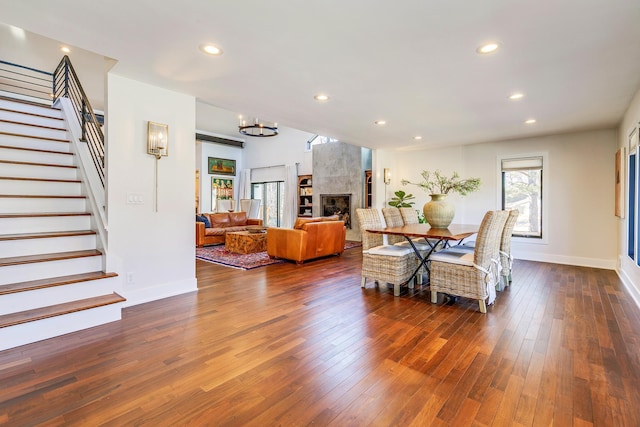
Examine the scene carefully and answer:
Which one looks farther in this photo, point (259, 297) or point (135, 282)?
point (259, 297)

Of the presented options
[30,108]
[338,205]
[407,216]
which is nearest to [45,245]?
[30,108]

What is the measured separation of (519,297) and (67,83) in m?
7.06

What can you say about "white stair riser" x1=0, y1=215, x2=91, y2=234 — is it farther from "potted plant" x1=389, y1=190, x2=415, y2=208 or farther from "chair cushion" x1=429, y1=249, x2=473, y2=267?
"potted plant" x1=389, y1=190, x2=415, y2=208

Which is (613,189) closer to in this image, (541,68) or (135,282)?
(541,68)

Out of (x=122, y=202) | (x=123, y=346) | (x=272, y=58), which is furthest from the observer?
(x=122, y=202)

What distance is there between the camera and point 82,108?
13.0ft

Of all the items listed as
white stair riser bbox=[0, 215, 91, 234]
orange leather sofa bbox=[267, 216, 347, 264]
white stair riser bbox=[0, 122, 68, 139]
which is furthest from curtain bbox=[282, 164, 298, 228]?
white stair riser bbox=[0, 215, 91, 234]

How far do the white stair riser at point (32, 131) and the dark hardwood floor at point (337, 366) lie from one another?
3057 millimetres

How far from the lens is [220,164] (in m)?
11.2

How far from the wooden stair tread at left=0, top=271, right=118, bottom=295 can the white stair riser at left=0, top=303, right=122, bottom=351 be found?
0.99 ft

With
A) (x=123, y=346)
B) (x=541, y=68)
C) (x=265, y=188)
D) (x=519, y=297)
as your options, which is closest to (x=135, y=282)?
(x=123, y=346)

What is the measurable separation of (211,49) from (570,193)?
6.26m

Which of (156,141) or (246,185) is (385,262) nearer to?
(156,141)

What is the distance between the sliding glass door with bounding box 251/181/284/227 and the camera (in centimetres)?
1107
